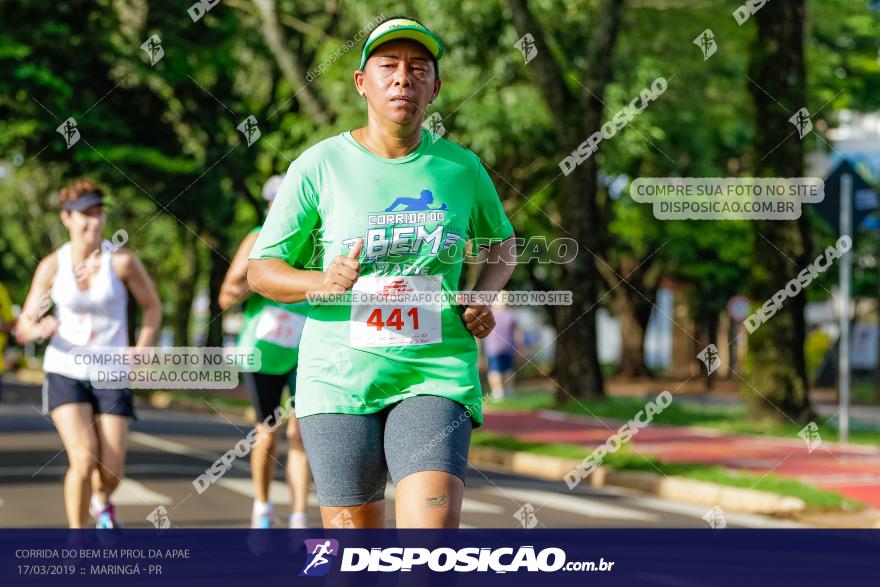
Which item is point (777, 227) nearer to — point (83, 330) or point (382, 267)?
point (83, 330)

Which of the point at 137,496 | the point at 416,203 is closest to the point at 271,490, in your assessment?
the point at 137,496

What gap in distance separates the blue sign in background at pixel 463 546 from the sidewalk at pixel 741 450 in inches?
190

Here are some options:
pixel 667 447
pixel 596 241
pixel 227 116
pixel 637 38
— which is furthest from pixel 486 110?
pixel 667 447

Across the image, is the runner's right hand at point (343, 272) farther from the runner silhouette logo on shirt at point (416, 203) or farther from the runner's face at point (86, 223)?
the runner's face at point (86, 223)

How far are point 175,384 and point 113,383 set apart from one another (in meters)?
3.27

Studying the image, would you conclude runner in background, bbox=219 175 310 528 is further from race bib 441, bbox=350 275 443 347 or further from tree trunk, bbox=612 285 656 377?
tree trunk, bbox=612 285 656 377

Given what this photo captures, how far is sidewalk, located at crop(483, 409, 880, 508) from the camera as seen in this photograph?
12.2m

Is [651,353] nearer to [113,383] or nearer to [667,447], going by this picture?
[667,447]

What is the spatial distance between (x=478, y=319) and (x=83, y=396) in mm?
3731

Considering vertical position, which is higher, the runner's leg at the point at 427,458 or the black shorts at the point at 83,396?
the black shorts at the point at 83,396

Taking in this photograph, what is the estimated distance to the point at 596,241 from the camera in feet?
71.1

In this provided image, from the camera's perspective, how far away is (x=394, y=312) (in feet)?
13.4

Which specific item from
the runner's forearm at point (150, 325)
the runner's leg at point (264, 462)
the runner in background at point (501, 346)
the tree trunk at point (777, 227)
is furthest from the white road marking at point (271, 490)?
the runner in background at point (501, 346)

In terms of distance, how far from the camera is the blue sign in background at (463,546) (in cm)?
407
